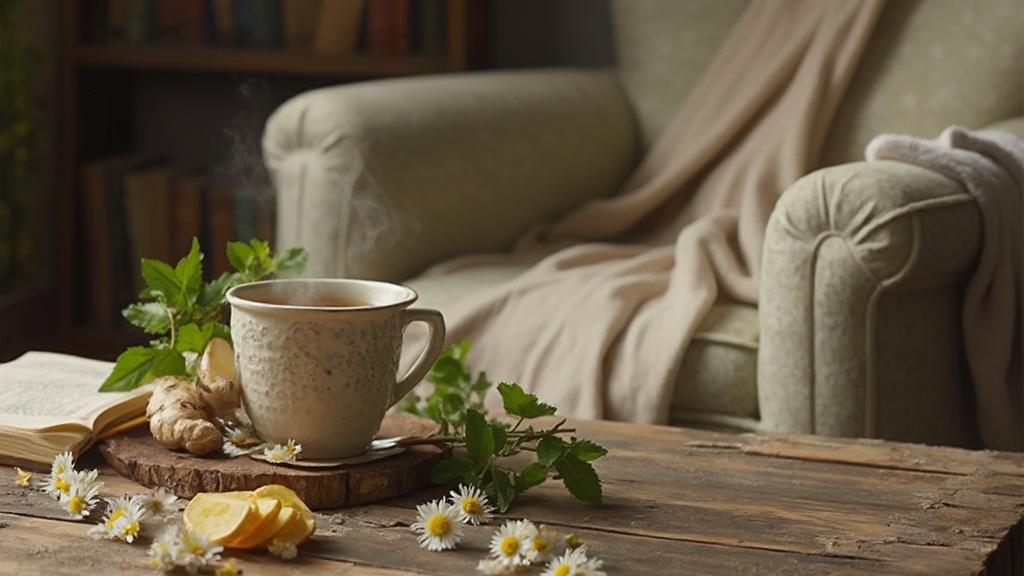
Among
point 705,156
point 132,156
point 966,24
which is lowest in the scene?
point 132,156

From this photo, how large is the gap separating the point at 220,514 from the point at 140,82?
8.50 ft

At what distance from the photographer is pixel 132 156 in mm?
3068

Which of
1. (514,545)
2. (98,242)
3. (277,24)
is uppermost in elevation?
(277,24)

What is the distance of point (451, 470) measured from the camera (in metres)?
0.90

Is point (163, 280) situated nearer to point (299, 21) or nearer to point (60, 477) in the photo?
point (60, 477)

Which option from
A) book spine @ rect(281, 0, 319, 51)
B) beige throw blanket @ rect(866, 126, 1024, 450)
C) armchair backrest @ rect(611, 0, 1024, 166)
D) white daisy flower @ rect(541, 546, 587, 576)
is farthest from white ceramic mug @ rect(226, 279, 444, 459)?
book spine @ rect(281, 0, 319, 51)

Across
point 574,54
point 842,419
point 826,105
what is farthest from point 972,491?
point 574,54

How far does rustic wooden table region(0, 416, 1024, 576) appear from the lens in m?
0.76

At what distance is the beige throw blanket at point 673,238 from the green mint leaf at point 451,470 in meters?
0.75

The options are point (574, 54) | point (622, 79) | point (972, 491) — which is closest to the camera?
point (972, 491)

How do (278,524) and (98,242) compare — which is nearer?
(278,524)

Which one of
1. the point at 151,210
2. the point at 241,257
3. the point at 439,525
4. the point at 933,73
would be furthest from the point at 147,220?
the point at 439,525

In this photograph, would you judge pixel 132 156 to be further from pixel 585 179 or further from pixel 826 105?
pixel 826 105

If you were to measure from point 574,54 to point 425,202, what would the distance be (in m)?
1.04
